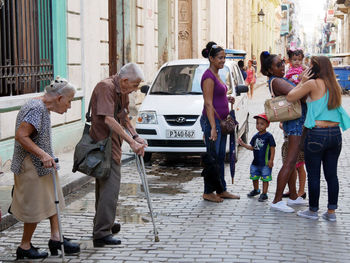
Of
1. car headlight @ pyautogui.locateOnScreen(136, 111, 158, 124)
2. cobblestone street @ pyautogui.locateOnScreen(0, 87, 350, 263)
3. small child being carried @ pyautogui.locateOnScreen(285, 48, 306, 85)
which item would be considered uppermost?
small child being carried @ pyautogui.locateOnScreen(285, 48, 306, 85)

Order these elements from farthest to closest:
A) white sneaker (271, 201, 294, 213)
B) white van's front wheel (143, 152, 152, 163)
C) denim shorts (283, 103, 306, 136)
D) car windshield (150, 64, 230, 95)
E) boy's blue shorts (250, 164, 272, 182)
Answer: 1. car windshield (150, 64, 230, 95)
2. white van's front wheel (143, 152, 152, 163)
3. boy's blue shorts (250, 164, 272, 182)
4. white sneaker (271, 201, 294, 213)
5. denim shorts (283, 103, 306, 136)

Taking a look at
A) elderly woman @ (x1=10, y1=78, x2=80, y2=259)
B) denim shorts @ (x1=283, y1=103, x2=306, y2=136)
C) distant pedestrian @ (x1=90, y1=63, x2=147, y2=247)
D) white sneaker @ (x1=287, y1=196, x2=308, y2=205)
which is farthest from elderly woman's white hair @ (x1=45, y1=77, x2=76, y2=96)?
white sneaker @ (x1=287, y1=196, x2=308, y2=205)

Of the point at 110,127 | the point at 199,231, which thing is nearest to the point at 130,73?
the point at 110,127

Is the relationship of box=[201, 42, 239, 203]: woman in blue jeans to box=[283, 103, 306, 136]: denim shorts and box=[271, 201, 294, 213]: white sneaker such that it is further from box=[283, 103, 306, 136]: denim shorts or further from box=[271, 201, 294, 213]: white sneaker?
box=[283, 103, 306, 136]: denim shorts

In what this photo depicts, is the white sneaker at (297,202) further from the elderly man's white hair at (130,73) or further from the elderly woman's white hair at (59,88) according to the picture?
the elderly woman's white hair at (59,88)

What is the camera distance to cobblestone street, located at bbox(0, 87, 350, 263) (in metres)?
5.55

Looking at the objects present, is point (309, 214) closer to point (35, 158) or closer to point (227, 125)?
point (227, 125)

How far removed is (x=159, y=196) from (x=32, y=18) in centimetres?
442

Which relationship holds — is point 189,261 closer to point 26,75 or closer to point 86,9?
point 26,75

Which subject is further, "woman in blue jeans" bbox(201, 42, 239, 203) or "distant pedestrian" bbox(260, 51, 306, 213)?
"woman in blue jeans" bbox(201, 42, 239, 203)

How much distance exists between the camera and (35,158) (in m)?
5.30

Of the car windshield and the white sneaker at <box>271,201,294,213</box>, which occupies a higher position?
the car windshield

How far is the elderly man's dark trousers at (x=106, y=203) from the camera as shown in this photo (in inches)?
230

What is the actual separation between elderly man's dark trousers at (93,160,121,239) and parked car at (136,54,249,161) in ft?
15.1
